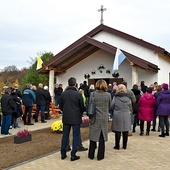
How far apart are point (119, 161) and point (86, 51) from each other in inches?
524

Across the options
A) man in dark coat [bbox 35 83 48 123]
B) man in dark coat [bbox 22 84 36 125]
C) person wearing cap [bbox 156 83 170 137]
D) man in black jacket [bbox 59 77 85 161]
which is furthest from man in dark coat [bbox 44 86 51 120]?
man in black jacket [bbox 59 77 85 161]

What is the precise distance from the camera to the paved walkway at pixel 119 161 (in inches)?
238

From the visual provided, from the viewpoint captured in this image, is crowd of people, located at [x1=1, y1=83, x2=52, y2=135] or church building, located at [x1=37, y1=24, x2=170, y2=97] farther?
church building, located at [x1=37, y1=24, x2=170, y2=97]

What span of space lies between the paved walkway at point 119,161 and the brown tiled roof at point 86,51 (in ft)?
27.5

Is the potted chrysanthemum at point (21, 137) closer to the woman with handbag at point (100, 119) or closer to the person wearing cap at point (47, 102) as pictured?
the woman with handbag at point (100, 119)

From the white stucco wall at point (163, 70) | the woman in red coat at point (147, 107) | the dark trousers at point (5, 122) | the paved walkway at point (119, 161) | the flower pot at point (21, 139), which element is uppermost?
the white stucco wall at point (163, 70)

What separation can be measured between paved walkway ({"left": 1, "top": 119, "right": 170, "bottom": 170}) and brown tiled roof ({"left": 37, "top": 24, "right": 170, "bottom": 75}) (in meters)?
8.38

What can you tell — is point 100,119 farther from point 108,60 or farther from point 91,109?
point 108,60

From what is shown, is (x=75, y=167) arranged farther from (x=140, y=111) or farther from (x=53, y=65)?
(x=53, y=65)

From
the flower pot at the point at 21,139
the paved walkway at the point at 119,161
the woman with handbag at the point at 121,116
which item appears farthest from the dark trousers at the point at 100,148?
the flower pot at the point at 21,139

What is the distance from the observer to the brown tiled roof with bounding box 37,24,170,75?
1652 centimetres

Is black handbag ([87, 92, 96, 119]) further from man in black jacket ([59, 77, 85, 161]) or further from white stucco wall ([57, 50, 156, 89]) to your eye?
white stucco wall ([57, 50, 156, 89])

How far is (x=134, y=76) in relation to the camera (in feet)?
54.2

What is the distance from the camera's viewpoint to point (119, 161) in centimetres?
649
